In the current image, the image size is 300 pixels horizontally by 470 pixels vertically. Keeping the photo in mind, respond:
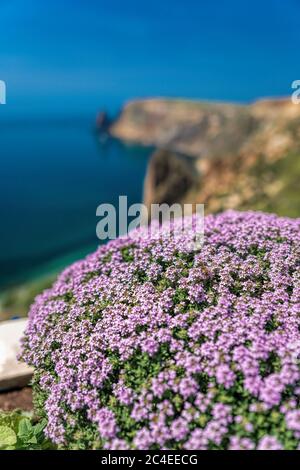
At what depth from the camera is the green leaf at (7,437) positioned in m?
4.86

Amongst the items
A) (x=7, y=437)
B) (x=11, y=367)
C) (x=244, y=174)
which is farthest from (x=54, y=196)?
(x=7, y=437)

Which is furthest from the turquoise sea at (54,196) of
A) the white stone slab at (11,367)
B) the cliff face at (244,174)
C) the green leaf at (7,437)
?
the green leaf at (7,437)

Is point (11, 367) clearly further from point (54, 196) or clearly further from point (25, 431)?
point (54, 196)

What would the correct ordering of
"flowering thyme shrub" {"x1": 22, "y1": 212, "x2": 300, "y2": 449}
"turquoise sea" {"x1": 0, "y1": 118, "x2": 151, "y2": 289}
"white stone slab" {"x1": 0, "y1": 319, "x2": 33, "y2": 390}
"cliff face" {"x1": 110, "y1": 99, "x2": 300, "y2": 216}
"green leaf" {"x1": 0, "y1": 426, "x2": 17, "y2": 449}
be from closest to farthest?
"flowering thyme shrub" {"x1": 22, "y1": 212, "x2": 300, "y2": 449}
"green leaf" {"x1": 0, "y1": 426, "x2": 17, "y2": 449}
"white stone slab" {"x1": 0, "y1": 319, "x2": 33, "y2": 390}
"cliff face" {"x1": 110, "y1": 99, "x2": 300, "y2": 216}
"turquoise sea" {"x1": 0, "y1": 118, "x2": 151, "y2": 289}

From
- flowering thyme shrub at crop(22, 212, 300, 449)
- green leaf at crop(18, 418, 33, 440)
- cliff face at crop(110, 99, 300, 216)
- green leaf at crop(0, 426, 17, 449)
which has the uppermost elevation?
cliff face at crop(110, 99, 300, 216)

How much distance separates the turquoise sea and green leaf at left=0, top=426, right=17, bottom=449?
4902 centimetres

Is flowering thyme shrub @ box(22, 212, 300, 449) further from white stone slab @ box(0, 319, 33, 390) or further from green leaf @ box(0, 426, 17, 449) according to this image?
white stone slab @ box(0, 319, 33, 390)

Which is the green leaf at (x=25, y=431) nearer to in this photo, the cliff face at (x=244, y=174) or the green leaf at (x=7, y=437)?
the green leaf at (x=7, y=437)

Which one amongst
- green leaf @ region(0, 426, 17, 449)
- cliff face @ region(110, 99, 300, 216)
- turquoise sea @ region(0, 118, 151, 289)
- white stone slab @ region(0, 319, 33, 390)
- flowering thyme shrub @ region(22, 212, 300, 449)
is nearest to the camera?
flowering thyme shrub @ region(22, 212, 300, 449)

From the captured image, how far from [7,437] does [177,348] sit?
7.11 feet

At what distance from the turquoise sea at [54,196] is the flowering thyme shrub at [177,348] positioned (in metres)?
49.1

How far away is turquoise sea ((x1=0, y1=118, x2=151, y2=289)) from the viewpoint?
62.9 meters

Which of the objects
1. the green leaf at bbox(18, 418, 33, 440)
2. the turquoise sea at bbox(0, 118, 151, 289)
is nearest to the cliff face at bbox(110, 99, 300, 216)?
the turquoise sea at bbox(0, 118, 151, 289)
